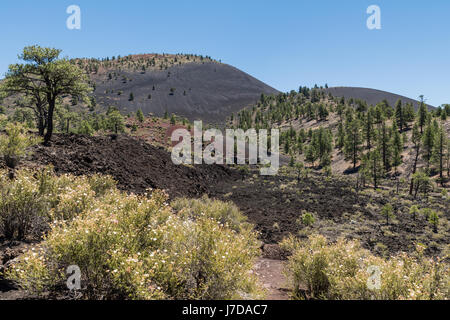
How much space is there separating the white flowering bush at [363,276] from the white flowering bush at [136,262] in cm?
202

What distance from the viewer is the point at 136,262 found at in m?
3.84

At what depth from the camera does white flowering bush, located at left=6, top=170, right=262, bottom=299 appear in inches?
146

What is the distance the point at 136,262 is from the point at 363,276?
4.23m

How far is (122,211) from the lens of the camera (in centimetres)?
552

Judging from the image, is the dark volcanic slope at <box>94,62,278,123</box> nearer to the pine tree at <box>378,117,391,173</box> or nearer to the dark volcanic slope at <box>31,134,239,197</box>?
the pine tree at <box>378,117,391,173</box>

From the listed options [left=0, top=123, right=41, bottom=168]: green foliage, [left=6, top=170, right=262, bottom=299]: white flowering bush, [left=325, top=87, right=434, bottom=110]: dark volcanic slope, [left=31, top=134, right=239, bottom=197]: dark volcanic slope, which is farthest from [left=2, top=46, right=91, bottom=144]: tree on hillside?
[left=325, top=87, right=434, bottom=110]: dark volcanic slope

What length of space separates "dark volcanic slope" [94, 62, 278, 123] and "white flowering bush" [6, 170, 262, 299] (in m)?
113

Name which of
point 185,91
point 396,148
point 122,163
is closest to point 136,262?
point 122,163

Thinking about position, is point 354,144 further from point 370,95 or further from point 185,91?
point 370,95

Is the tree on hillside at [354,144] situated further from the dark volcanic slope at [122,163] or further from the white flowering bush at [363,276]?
the white flowering bush at [363,276]

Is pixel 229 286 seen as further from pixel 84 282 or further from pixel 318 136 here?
pixel 318 136

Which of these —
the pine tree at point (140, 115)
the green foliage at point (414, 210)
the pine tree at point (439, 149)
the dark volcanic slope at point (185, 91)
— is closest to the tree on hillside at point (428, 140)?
the pine tree at point (439, 149)

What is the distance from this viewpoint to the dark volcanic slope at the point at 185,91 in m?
122
